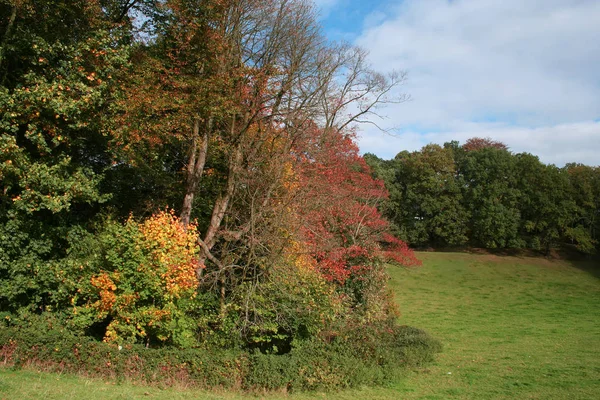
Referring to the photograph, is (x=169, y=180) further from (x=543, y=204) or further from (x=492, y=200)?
(x=543, y=204)

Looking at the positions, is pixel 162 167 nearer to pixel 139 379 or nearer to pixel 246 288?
pixel 246 288

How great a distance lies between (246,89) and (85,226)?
7.66 metres

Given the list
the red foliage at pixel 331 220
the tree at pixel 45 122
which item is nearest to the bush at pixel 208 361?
the tree at pixel 45 122

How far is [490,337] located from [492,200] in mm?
31513

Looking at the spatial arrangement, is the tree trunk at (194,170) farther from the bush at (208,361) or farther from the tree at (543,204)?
the tree at (543,204)

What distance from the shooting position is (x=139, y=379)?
37.7ft

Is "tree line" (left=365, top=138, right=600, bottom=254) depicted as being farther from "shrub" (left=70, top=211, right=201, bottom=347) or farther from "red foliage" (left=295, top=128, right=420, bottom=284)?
"shrub" (left=70, top=211, right=201, bottom=347)

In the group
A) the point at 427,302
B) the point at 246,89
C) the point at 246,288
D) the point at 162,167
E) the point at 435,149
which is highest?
the point at 435,149

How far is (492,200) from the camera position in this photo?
164ft

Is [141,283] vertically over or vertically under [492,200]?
under

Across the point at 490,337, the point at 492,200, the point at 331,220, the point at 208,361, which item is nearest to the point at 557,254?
the point at 492,200

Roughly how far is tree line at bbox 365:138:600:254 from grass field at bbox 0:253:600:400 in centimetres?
351

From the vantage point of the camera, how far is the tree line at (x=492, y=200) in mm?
49094

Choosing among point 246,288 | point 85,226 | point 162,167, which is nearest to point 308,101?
point 162,167
